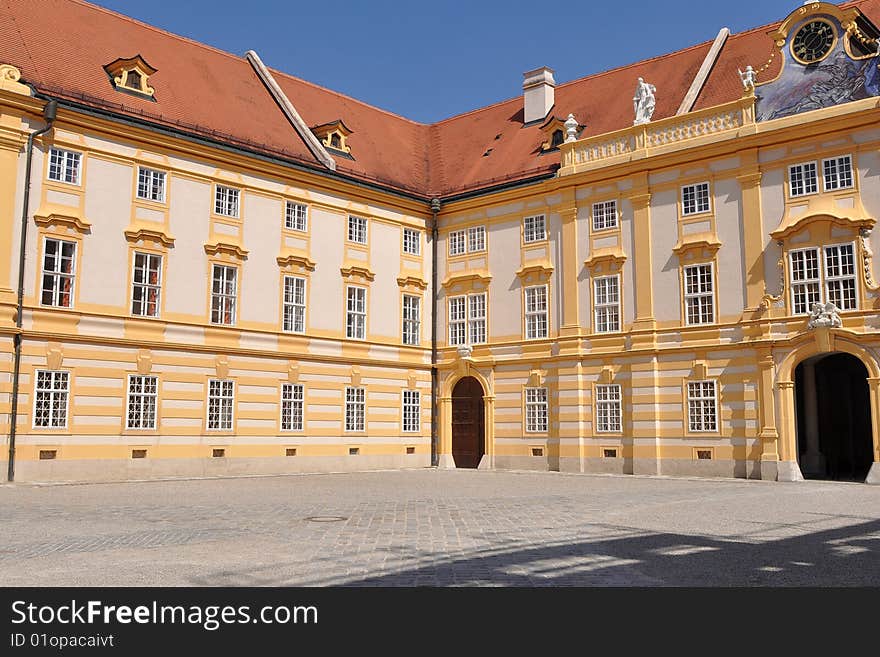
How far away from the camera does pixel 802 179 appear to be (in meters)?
28.3

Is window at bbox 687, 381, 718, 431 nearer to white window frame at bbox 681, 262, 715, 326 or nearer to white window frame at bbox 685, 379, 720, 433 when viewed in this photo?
white window frame at bbox 685, 379, 720, 433

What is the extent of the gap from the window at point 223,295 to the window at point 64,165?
5397mm

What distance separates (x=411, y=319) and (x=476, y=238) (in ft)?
13.9

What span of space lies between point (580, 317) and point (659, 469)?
6.22 metres

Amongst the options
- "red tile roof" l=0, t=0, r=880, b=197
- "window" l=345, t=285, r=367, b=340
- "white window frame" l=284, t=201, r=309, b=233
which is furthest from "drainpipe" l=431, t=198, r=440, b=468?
"white window frame" l=284, t=201, r=309, b=233

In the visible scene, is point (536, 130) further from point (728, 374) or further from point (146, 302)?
point (146, 302)

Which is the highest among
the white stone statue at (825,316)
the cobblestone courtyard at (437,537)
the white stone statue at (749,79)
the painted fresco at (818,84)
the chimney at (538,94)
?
the chimney at (538,94)

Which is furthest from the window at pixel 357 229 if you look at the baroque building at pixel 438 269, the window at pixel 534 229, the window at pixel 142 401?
the window at pixel 142 401

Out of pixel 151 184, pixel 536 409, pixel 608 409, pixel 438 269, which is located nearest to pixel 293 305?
pixel 151 184

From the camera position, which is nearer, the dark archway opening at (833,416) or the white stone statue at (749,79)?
the white stone statue at (749,79)

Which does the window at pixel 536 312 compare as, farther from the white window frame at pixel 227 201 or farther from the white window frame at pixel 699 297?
the white window frame at pixel 227 201

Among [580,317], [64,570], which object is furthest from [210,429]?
[64,570]

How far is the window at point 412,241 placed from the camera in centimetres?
3669

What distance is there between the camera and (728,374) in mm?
29000
